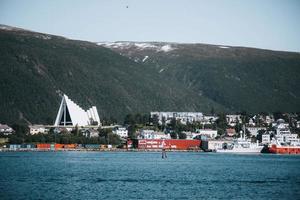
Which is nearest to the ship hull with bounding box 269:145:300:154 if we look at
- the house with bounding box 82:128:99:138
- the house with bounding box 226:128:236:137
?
the house with bounding box 82:128:99:138

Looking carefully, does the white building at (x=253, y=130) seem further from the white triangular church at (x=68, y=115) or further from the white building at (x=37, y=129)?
the white building at (x=37, y=129)

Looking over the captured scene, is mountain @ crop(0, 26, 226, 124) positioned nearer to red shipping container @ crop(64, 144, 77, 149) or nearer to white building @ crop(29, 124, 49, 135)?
white building @ crop(29, 124, 49, 135)

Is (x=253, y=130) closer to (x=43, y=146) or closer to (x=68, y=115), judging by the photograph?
(x=68, y=115)

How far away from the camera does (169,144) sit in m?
117

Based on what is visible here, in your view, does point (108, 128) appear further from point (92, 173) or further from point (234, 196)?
point (234, 196)

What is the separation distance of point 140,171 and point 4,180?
1276cm

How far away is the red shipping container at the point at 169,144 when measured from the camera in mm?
115500

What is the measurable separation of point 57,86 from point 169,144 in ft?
181

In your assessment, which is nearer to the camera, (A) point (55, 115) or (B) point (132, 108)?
(A) point (55, 115)

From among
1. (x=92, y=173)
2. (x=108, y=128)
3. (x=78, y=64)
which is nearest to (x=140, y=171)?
(x=92, y=173)

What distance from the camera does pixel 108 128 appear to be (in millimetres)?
131125

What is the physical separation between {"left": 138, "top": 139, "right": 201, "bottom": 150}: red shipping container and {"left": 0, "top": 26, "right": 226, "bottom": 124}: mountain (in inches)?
1124

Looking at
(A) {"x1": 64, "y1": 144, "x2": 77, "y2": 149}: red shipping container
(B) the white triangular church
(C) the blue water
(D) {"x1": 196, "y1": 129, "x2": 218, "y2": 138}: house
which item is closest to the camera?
(C) the blue water

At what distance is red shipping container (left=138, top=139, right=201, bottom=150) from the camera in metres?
116
